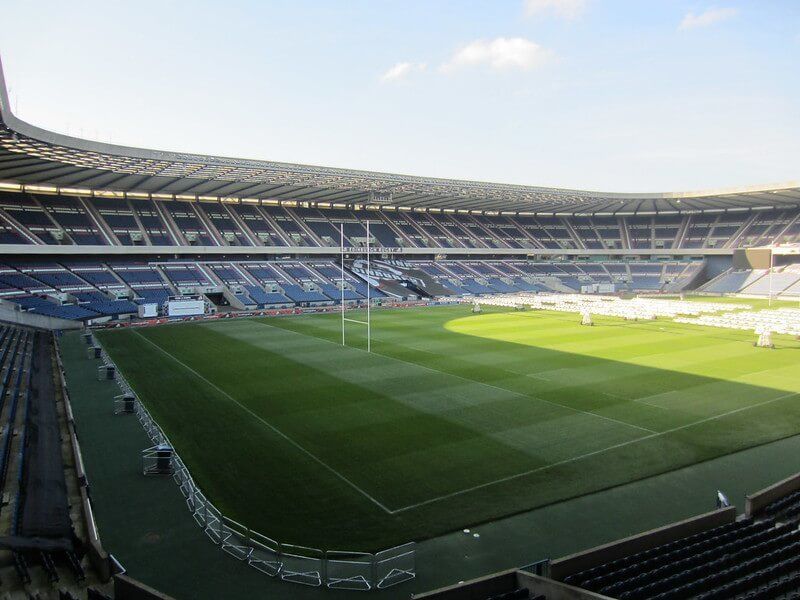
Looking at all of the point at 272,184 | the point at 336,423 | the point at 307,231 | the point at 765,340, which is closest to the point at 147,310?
the point at 272,184

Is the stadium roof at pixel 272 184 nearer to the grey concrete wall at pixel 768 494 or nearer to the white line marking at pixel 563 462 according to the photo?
the white line marking at pixel 563 462

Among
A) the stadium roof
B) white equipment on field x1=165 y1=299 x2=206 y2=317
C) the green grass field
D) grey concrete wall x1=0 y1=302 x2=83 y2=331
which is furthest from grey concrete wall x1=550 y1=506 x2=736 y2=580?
white equipment on field x1=165 y1=299 x2=206 y2=317

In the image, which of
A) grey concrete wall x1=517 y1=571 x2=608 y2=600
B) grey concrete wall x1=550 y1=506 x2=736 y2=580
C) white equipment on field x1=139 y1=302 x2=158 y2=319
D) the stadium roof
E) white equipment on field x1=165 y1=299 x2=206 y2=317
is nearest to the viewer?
grey concrete wall x1=517 y1=571 x2=608 y2=600

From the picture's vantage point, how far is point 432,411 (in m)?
19.1

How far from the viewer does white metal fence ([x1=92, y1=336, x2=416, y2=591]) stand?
9.47m

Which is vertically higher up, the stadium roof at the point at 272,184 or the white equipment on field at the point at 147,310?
A: the stadium roof at the point at 272,184

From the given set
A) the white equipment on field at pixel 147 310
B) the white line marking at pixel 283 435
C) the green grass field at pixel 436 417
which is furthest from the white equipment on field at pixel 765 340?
the white equipment on field at pixel 147 310

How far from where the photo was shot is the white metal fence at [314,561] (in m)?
9.47

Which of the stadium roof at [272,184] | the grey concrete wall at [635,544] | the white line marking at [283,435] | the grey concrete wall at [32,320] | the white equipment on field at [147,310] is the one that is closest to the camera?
the grey concrete wall at [635,544]

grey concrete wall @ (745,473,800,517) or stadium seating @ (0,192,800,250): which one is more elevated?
stadium seating @ (0,192,800,250)

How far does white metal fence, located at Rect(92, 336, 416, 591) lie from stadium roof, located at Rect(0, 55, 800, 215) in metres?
20.4

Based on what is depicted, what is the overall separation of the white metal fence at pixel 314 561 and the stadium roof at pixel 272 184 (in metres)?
20.4

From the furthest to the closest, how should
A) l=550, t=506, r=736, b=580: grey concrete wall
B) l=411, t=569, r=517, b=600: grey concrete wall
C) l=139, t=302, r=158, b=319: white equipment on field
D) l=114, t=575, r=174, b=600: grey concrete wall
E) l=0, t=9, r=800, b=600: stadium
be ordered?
l=139, t=302, r=158, b=319: white equipment on field < l=0, t=9, r=800, b=600: stadium < l=550, t=506, r=736, b=580: grey concrete wall < l=114, t=575, r=174, b=600: grey concrete wall < l=411, t=569, r=517, b=600: grey concrete wall

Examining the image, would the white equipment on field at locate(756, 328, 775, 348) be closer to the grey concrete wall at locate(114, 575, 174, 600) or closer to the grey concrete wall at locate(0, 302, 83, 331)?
the grey concrete wall at locate(114, 575, 174, 600)
